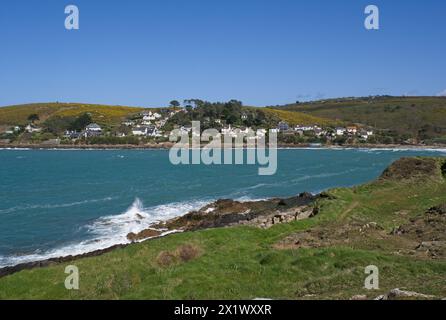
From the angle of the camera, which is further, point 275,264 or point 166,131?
point 166,131

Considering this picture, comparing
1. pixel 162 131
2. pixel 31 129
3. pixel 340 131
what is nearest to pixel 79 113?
pixel 31 129

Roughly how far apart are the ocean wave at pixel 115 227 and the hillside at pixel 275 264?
314 inches

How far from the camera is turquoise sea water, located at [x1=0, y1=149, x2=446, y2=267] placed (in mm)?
29906

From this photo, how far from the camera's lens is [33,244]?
93.9 ft

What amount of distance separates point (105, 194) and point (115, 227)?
18230mm

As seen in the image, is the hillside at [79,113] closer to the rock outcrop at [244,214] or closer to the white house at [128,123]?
the white house at [128,123]

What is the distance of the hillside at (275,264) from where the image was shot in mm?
13508

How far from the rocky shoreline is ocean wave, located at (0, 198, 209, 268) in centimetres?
110

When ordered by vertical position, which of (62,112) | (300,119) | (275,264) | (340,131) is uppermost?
(62,112)

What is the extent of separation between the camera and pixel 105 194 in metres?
50.4

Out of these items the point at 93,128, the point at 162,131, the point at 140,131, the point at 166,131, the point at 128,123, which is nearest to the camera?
the point at 93,128

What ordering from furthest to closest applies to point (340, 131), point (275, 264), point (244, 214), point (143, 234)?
1. point (340, 131)
2. point (244, 214)
3. point (143, 234)
4. point (275, 264)

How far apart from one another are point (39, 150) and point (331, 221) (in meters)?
118

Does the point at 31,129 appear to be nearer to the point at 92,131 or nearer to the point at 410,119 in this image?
the point at 92,131
